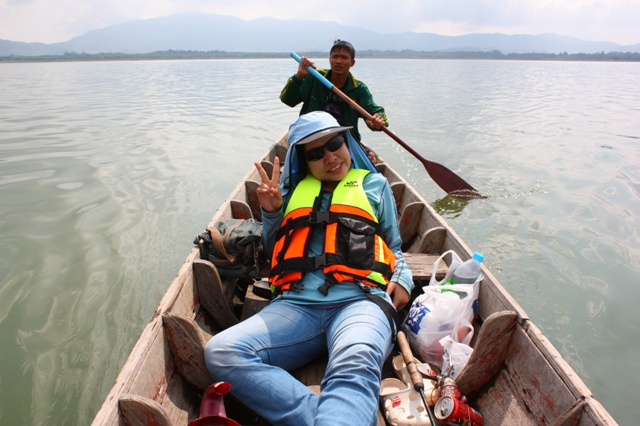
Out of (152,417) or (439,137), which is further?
(439,137)

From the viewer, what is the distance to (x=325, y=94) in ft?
17.0

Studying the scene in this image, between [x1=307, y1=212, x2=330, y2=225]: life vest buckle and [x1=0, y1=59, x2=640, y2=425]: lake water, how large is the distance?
2677 millimetres

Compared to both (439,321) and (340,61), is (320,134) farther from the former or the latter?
(340,61)

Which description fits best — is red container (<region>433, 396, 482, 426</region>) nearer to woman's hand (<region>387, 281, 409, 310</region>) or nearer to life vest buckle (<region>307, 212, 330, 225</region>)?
woman's hand (<region>387, 281, 409, 310</region>)

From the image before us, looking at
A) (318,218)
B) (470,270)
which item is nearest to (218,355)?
(318,218)

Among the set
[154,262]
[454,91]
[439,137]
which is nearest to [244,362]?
[154,262]

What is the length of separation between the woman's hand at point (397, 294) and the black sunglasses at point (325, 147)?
941 mm

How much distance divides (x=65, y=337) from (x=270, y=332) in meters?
3.24

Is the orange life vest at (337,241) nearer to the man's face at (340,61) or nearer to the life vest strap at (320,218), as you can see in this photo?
the life vest strap at (320,218)

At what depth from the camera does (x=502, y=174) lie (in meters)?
9.52

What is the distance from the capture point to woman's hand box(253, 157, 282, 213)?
2428 millimetres

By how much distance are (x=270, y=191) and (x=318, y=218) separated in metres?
0.36

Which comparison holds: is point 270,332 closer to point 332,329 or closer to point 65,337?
point 332,329

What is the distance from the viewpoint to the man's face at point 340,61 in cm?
477
